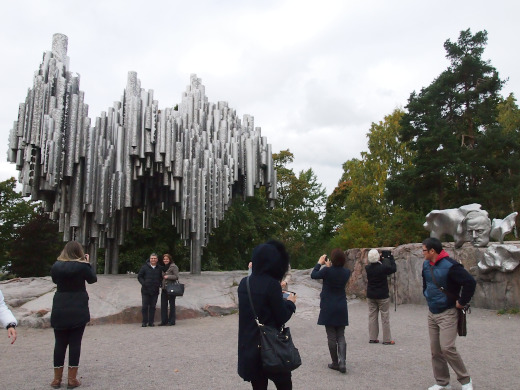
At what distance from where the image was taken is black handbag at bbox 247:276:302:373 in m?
3.38

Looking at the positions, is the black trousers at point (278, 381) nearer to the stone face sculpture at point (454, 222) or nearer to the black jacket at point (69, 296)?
the black jacket at point (69, 296)

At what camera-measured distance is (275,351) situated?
3.41m

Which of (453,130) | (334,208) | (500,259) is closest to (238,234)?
(453,130)

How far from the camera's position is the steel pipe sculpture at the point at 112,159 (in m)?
13.6

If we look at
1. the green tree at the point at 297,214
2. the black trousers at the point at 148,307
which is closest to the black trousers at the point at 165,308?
the black trousers at the point at 148,307

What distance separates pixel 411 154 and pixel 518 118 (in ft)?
27.6

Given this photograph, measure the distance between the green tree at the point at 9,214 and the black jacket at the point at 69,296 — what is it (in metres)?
27.0

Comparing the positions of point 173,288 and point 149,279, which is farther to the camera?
point 173,288

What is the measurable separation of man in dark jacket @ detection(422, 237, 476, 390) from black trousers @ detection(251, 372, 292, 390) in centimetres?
235

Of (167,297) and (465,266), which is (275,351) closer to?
(167,297)

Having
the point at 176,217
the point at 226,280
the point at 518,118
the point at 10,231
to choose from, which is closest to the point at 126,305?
the point at 226,280

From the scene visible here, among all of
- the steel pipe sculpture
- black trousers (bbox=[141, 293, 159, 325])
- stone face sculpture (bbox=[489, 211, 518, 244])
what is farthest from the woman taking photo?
stone face sculpture (bbox=[489, 211, 518, 244])

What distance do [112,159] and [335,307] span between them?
35.0ft

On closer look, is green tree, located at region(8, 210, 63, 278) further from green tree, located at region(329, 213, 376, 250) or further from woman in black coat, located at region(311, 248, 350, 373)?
woman in black coat, located at region(311, 248, 350, 373)
